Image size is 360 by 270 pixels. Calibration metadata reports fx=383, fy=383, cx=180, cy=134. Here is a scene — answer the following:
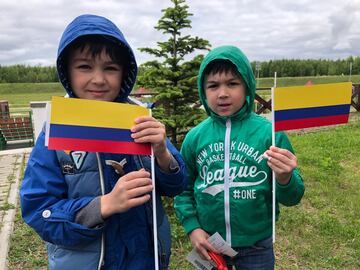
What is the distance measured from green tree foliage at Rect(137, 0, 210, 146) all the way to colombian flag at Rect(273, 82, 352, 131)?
6.14 feet

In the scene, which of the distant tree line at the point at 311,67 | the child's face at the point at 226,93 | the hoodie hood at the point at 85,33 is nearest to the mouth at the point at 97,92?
the hoodie hood at the point at 85,33

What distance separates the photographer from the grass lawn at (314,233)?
133 inches

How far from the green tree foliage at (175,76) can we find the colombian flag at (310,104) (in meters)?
1.87

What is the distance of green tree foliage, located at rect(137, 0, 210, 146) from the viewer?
355cm

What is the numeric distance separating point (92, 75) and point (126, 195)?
456 mm

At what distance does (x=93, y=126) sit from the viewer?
131cm

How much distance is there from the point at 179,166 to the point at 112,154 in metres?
0.26

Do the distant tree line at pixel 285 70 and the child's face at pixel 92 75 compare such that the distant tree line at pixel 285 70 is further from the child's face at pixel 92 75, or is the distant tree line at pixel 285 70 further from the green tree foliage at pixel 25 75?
the child's face at pixel 92 75

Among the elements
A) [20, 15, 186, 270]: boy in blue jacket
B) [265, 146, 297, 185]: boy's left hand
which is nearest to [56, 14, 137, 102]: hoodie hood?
[20, 15, 186, 270]: boy in blue jacket

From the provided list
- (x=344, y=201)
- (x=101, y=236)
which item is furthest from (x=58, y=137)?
(x=344, y=201)

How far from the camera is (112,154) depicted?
1.42m

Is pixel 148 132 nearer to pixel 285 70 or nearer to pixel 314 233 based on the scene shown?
pixel 314 233

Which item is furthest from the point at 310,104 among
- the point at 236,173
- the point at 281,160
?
the point at 236,173

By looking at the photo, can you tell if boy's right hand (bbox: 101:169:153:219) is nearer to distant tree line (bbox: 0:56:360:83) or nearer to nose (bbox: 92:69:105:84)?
nose (bbox: 92:69:105:84)
